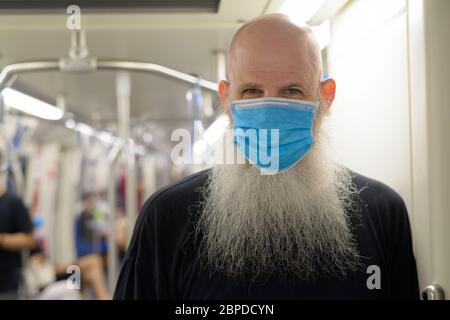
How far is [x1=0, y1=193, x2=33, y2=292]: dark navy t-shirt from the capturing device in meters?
1.90

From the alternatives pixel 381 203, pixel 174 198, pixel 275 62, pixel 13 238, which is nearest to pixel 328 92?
pixel 275 62

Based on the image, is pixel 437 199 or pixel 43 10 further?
pixel 43 10

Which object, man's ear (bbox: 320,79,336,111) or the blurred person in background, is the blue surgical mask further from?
the blurred person in background

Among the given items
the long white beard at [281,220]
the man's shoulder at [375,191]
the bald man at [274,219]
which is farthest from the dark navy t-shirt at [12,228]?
the man's shoulder at [375,191]

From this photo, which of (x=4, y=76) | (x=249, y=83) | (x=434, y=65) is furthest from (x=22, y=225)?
(x=434, y=65)

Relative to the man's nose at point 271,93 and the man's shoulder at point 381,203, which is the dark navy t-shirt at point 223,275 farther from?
the man's nose at point 271,93

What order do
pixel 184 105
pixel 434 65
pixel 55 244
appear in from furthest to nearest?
pixel 55 244 → pixel 184 105 → pixel 434 65

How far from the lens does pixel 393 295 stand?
938mm

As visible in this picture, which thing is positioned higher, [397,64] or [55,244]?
[397,64]

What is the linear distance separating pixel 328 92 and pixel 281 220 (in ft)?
0.97

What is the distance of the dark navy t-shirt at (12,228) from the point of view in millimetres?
1899

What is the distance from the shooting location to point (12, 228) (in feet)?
6.46

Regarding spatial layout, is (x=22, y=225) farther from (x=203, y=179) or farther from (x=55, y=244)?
(x=55, y=244)
